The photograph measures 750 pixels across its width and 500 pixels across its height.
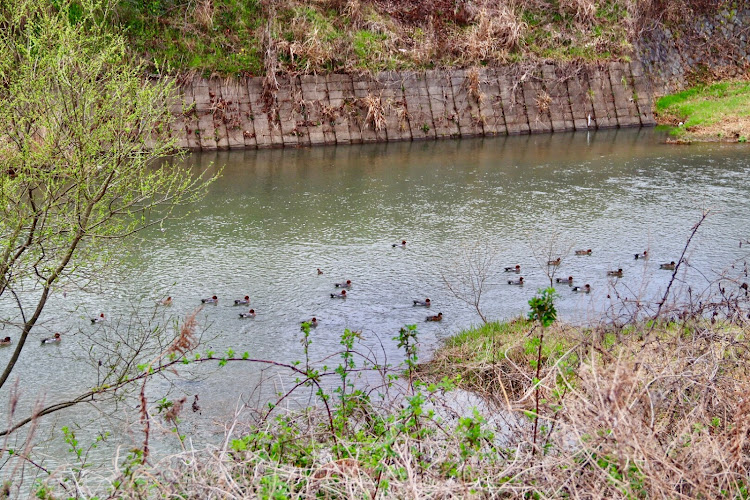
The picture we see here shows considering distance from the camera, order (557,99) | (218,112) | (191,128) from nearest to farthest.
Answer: (191,128), (218,112), (557,99)

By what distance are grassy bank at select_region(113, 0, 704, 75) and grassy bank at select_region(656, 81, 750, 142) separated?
2160 millimetres

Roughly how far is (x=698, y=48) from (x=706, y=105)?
3.12m

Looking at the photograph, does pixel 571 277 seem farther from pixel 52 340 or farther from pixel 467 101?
pixel 467 101

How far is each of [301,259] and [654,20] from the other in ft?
58.4

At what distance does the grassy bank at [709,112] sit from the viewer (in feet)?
70.9

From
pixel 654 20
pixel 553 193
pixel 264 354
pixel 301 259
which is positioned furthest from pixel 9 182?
pixel 654 20

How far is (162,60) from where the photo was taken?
2166cm

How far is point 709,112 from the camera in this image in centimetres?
2312

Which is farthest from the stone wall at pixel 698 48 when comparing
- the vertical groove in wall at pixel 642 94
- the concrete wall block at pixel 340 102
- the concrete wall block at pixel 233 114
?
the concrete wall block at pixel 233 114

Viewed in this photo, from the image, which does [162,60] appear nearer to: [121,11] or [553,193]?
[121,11]

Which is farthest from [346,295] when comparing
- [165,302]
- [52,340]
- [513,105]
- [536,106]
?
[536,106]

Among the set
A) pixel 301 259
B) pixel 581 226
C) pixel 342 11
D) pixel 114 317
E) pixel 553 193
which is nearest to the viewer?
pixel 114 317

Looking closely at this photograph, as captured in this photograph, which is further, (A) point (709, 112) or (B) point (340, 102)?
(A) point (709, 112)

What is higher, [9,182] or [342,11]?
[342,11]
